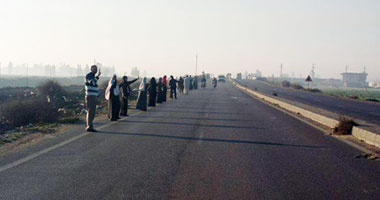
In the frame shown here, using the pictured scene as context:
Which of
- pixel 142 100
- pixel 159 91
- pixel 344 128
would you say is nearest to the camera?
pixel 344 128

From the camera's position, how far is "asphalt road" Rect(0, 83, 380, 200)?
5734 mm

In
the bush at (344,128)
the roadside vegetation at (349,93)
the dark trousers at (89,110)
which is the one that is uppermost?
the dark trousers at (89,110)

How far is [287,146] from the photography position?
9.98 m

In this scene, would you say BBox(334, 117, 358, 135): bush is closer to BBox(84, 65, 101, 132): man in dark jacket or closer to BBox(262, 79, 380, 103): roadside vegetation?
BBox(84, 65, 101, 132): man in dark jacket

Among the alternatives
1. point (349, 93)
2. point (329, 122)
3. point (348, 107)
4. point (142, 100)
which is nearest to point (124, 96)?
point (142, 100)

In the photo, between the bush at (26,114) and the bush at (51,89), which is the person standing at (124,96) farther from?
the bush at (51,89)

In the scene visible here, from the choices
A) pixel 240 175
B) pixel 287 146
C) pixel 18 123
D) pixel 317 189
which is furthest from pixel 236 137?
pixel 18 123

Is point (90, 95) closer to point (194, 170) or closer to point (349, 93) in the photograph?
point (194, 170)

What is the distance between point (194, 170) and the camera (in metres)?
7.10

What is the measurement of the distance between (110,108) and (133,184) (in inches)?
375

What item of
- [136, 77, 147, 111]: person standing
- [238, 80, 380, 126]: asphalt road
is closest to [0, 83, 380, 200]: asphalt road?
[136, 77, 147, 111]: person standing

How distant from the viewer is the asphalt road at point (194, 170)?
5.73 m

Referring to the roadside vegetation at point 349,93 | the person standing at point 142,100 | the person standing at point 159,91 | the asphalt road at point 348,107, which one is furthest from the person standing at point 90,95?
the roadside vegetation at point 349,93

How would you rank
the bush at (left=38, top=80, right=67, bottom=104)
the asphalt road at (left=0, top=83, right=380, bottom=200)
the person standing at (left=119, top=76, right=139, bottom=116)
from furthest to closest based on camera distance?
the bush at (left=38, top=80, right=67, bottom=104)
the person standing at (left=119, top=76, right=139, bottom=116)
the asphalt road at (left=0, top=83, right=380, bottom=200)
